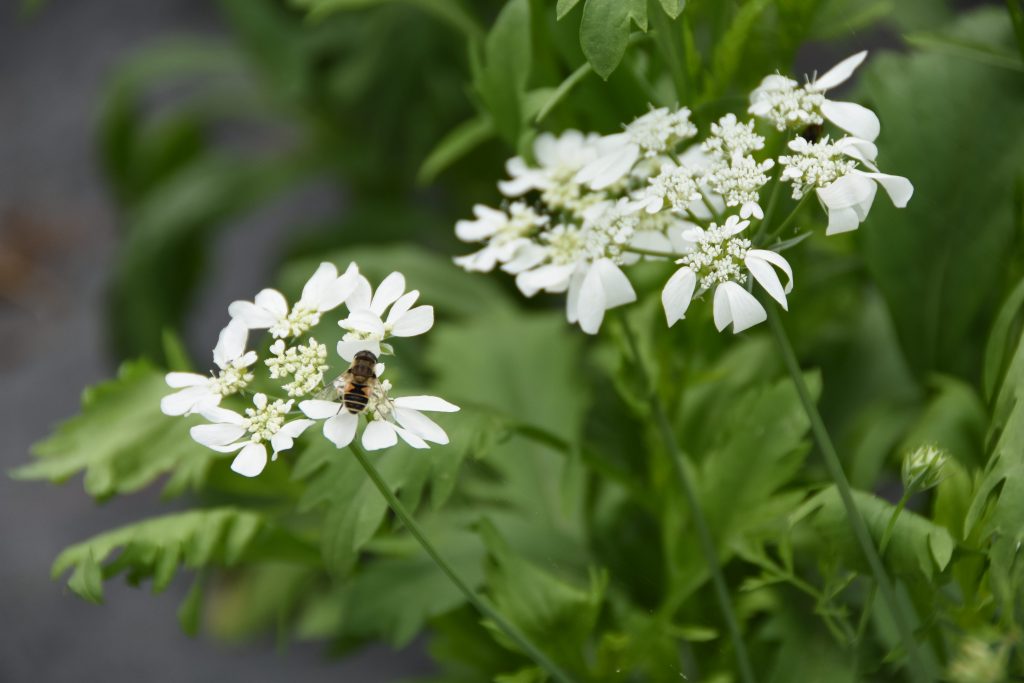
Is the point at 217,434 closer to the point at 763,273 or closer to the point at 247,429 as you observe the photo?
the point at 247,429

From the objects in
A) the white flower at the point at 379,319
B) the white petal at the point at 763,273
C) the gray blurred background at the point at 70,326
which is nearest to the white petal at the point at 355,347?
the white flower at the point at 379,319

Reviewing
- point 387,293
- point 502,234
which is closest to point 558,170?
point 502,234

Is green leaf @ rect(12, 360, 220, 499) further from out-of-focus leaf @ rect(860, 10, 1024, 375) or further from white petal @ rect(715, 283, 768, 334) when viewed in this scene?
out-of-focus leaf @ rect(860, 10, 1024, 375)

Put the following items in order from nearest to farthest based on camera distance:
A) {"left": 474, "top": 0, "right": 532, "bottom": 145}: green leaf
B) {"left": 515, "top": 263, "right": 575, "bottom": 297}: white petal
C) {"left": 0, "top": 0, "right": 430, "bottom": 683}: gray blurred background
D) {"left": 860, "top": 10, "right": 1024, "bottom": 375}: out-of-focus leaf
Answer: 1. {"left": 515, "top": 263, "right": 575, "bottom": 297}: white petal
2. {"left": 474, "top": 0, "right": 532, "bottom": 145}: green leaf
3. {"left": 860, "top": 10, "right": 1024, "bottom": 375}: out-of-focus leaf
4. {"left": 0, "top": 0, "right": 430, "bottom": 683}: gray blurred background

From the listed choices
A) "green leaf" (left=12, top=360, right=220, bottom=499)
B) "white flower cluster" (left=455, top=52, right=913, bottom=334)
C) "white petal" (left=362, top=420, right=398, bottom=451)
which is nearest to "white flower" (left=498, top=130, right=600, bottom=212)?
"white flower cluster" (left=455, top=52, right=913, bottom=334)

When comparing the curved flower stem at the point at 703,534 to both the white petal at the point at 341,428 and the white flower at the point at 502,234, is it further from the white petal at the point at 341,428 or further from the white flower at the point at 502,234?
the white petal at the point at 341,428

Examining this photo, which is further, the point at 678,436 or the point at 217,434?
the point at 678,436
